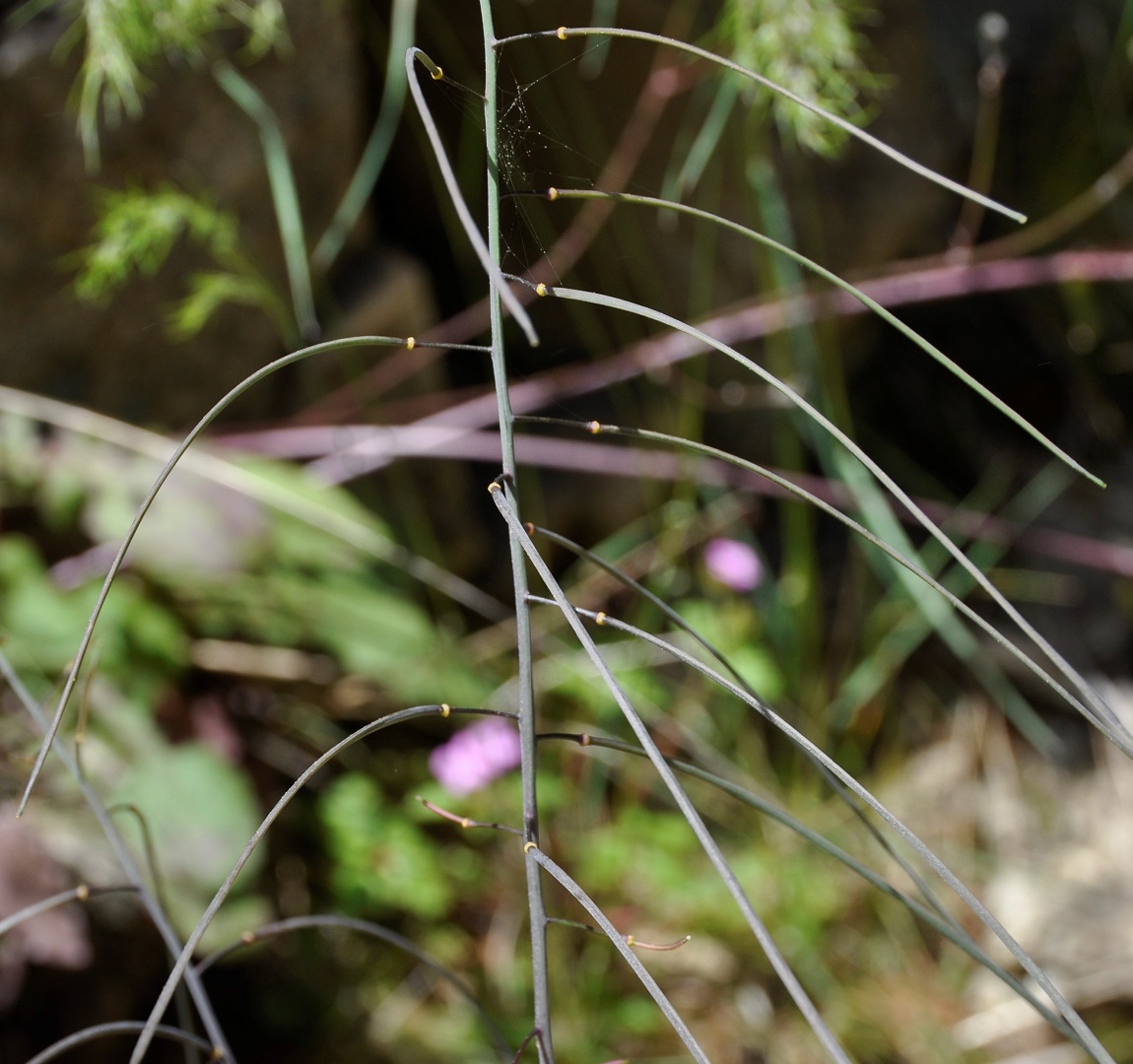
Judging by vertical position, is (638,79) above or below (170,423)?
above

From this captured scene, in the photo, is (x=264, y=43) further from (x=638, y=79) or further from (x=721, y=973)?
(x=721, y=973)

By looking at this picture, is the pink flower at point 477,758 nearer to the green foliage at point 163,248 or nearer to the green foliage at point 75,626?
the green foliage at point 75,626

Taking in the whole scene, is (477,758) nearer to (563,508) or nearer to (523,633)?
(563,508)

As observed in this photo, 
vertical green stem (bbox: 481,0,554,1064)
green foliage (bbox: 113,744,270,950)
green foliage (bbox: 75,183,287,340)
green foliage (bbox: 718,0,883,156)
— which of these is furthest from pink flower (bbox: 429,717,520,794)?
vertical green stem (bbox: 481,0,554,1064)

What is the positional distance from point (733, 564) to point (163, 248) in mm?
738

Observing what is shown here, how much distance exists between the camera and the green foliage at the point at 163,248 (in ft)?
2.70

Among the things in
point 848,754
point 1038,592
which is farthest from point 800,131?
point 1038,592

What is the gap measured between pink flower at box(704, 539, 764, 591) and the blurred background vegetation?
64 mm

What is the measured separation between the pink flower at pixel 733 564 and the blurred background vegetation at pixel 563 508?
6 centimetres

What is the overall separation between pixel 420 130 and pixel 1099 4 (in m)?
0.98

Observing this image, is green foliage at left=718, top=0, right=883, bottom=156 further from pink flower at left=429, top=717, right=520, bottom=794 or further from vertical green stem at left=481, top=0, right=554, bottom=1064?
pink flower at left=429, top=717, right=520, bottom=794

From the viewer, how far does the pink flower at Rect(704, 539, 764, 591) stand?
1.28 metres

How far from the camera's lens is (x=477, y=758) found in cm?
112

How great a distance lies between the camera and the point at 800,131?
0.78 m
